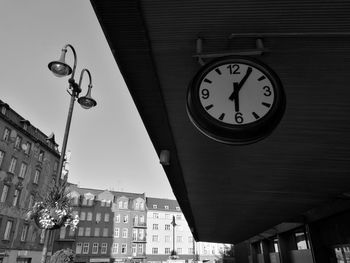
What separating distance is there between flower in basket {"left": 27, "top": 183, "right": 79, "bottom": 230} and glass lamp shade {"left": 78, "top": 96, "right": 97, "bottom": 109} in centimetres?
254

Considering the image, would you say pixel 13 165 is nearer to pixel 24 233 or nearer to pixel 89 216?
pixel 24 233

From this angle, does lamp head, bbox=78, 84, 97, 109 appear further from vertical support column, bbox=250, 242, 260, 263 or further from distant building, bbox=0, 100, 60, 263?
distant building, bbox=0, 100, 60, 263

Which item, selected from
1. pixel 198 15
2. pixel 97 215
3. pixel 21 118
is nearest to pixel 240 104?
pixel 198 15

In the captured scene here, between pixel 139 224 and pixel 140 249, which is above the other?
pixel 139 224

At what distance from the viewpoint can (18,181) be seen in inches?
1096

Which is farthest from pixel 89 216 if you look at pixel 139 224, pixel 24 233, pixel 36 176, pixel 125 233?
pixel 24 233

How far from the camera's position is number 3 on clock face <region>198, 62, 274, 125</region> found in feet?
8.78

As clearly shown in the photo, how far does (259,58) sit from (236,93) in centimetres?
117

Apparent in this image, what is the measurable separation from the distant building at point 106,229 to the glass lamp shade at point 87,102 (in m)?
48.1

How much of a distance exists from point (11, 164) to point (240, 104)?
96.9 ft

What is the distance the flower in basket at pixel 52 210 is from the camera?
664 cm

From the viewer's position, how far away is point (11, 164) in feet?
89.1

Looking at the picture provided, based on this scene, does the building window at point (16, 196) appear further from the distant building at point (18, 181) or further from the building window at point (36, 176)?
the building window at point (36, 176)

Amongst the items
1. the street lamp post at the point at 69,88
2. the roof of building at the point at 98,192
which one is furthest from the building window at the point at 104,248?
the street lamp post at the point at 69,88
